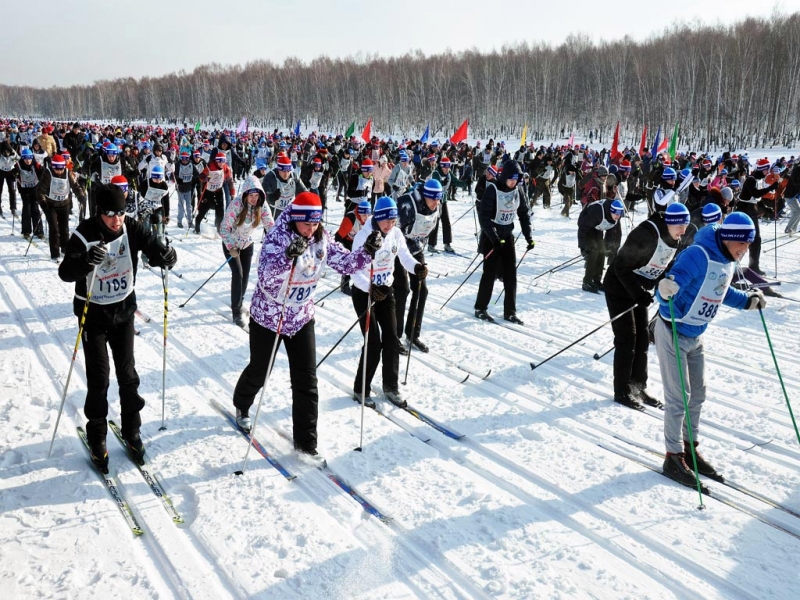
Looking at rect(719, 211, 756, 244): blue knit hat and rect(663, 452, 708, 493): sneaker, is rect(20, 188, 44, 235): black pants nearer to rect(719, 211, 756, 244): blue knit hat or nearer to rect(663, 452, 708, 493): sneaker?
rect(663, 452, 708, 493): sneaker

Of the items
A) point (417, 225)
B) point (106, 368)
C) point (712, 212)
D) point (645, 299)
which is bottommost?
point (106, 368)

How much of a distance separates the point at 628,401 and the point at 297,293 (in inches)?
124

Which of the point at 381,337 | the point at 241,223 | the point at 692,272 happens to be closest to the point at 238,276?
the point at 241,223

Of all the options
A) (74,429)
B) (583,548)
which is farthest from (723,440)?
(74,429)

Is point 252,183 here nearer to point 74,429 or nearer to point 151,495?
point 74,429

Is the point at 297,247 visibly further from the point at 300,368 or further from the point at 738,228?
the point at 738,228

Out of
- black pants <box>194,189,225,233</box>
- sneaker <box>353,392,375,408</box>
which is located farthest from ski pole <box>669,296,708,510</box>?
black pants <box>194,189,225,233</box>

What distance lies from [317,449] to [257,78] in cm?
8615

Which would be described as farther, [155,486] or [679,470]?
[679,470]

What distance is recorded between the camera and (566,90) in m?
53.8

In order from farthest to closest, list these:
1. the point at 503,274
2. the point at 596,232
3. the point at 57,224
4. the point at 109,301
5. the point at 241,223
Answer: the point at 57,224 → the point at 596,232 → the point at 503,274 → the point at 241,223 → the point at 109,301

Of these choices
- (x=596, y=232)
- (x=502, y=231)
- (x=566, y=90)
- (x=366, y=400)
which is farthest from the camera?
(x=566, y=90)

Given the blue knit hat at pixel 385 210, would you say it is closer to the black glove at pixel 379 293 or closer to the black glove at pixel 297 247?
the black glove at pixel 379 293

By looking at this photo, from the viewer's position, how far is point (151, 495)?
346cm
